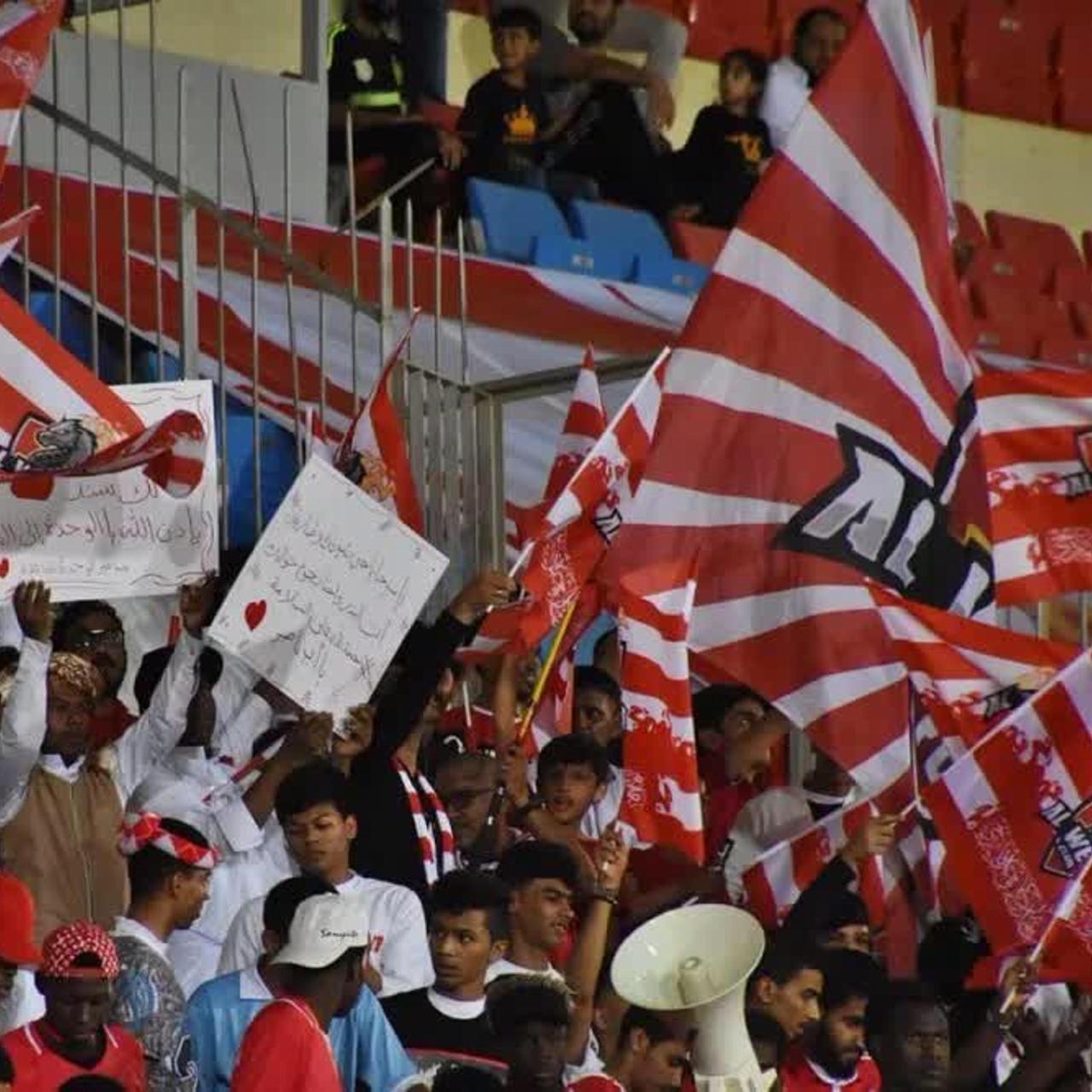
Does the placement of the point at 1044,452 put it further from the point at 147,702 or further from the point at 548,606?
the point at 147,702

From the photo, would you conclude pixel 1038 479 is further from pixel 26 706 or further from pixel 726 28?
pixel 726 28

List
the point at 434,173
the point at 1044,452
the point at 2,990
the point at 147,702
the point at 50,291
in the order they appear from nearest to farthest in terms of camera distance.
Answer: the point at 2,990 < the point at 147,702 < the point at 1044,452 < the point at 50,291 < the point at 434,173

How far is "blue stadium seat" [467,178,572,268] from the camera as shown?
14.4m

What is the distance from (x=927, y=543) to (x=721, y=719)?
1.28m

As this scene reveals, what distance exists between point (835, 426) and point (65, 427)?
6.08 ft

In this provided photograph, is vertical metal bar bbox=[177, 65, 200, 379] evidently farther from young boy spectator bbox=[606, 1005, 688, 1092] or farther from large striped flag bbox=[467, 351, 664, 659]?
young boy spectator bbox=[606, 1005, 688, 1092]

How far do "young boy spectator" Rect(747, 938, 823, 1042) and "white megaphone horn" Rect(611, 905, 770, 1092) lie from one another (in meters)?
0.95

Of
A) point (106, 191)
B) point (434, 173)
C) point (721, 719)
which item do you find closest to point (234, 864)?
point (721, 719)

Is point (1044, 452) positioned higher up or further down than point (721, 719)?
higher up

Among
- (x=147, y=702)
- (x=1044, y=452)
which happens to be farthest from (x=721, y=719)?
(x=147, y=702)

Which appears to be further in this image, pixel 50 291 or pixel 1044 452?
pixel 50 291

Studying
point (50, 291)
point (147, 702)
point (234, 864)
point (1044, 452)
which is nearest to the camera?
point (234, 864)

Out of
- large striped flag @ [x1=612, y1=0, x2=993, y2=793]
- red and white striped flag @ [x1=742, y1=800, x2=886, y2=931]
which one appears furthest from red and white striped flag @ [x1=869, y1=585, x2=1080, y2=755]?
red and white striped flag @ [x1=742, y1=800, x2=886, y2=931]

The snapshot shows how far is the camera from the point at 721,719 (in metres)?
11.1
